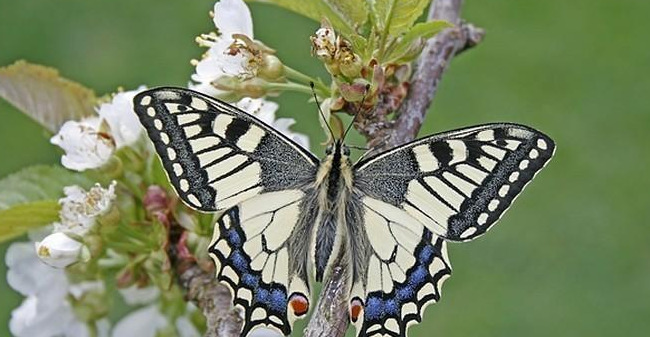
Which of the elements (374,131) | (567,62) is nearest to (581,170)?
(567,62)

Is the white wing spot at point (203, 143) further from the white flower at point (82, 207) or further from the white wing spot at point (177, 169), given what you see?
the white flower at point (82, 207)

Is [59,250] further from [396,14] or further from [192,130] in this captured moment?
[396,14]

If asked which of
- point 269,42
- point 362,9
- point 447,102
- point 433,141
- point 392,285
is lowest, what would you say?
point 392,285

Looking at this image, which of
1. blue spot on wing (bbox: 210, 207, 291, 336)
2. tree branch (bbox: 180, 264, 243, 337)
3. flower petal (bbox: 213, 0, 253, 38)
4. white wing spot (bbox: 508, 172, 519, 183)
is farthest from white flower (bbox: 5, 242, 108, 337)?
white wing spot (bbox: 508, 172, 519, 183)

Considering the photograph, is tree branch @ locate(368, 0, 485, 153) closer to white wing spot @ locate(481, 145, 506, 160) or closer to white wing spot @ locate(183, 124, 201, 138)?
white wing spot @ locate(481, 145, 506, 160)

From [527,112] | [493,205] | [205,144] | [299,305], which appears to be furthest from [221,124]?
[527,112]

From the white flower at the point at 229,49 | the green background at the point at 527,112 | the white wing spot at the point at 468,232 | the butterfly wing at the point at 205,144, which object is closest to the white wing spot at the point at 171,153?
the butterfly wing at the point at 205,144

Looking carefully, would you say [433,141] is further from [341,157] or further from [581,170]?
[581,170]
